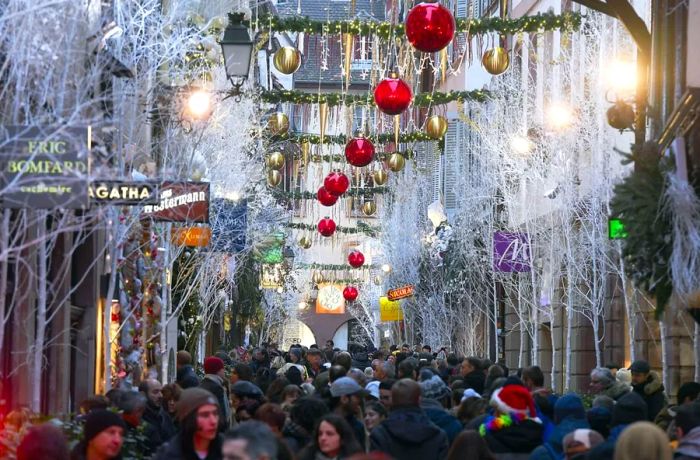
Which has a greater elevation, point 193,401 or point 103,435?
point 193,401

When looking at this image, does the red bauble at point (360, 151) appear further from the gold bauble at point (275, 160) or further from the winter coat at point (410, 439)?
the winter coat at point (410, 439)

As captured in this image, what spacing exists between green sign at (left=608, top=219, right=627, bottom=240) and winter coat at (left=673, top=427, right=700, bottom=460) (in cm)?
578

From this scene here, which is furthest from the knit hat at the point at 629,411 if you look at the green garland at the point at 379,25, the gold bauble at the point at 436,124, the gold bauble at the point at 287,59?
the gold bauble at the point at 436,124

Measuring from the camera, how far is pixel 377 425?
12086mm

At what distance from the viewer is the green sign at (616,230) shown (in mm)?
16153

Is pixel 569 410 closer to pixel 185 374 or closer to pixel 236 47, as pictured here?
pixel 185 374

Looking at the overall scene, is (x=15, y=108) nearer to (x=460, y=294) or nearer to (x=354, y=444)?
(x=354, y=444)

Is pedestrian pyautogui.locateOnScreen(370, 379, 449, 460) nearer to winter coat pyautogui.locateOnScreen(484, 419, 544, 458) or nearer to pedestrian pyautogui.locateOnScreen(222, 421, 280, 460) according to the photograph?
winter coat pyautogui.locateOnScreen(484, 419, 544, 458)

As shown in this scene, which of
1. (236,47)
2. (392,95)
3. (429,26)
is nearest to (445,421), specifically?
(429,26)

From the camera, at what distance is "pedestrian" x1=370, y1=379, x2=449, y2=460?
11.6m

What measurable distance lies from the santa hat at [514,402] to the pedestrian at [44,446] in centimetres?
402

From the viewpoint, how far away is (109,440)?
9.62 m

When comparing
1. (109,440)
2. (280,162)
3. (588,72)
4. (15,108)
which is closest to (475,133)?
→ (280,162)

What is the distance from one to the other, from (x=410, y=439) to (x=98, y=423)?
2.86 metres
